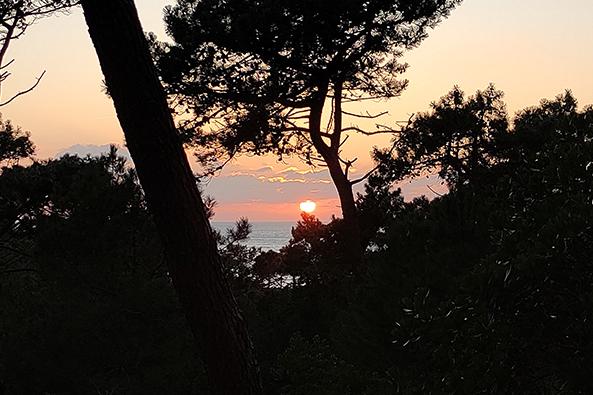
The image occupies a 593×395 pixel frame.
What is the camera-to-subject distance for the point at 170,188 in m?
3.64

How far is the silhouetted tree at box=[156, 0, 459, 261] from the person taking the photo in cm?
1394

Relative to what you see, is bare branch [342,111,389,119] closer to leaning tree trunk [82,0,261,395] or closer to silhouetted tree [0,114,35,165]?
silhouetted tree [0,114,35,165]

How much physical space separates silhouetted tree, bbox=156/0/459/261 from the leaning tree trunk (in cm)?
1037

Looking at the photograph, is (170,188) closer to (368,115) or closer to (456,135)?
(368,115)

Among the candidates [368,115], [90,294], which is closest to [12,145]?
[90,294]

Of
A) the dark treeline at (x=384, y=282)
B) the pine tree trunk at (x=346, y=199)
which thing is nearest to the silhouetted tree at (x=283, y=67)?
the pine tree trunk at (x=346, y=199)

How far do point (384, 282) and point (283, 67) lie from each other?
615cm

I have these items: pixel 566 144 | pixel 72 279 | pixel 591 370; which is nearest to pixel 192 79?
pixel 72 279

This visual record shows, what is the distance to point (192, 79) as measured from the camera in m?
15.1

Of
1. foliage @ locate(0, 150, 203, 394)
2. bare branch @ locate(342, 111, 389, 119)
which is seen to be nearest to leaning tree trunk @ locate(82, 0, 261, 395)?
foliage @ locate(0, 150, 203, 394)

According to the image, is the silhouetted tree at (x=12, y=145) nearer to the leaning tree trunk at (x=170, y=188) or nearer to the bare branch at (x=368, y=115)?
the bare branch at (x=368, y=115)

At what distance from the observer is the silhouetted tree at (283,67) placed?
13.9 metres

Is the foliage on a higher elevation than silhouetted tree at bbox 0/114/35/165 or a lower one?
lower

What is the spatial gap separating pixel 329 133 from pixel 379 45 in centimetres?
256
